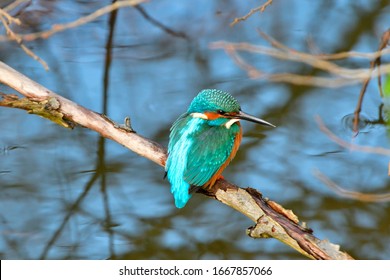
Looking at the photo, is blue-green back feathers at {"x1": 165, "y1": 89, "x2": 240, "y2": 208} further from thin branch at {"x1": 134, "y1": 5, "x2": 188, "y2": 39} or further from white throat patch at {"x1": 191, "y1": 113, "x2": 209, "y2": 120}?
thin branch at {"x1": 134, "y1": 5, "x2": 188, "y2": 39}

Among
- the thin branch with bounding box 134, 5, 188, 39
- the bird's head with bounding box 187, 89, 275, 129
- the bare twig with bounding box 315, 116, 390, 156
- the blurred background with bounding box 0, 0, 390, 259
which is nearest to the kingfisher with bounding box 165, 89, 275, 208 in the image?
the bird's head with bounding box 187, 89, 275, 129

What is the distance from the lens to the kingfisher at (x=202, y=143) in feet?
10.3

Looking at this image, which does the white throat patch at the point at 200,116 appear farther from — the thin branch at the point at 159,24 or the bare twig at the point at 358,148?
the thin branch at the point at 159,24

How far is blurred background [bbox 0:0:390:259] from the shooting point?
401 cm

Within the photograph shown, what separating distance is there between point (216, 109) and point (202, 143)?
0.61ft

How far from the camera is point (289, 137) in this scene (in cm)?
457

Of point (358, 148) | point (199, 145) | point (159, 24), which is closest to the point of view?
point (358, 148)

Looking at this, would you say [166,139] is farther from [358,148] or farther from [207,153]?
[358,148]

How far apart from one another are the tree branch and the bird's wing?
0.11 m

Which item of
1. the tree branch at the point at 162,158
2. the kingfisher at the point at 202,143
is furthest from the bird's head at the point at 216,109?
the tree branch at the point at 162,158

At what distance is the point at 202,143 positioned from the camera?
322 cm

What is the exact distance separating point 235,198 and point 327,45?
8.42 feet

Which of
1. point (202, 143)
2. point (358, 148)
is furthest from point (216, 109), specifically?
point (358, 148)

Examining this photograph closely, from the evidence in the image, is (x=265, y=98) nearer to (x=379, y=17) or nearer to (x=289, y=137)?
(x=289, y=137)
